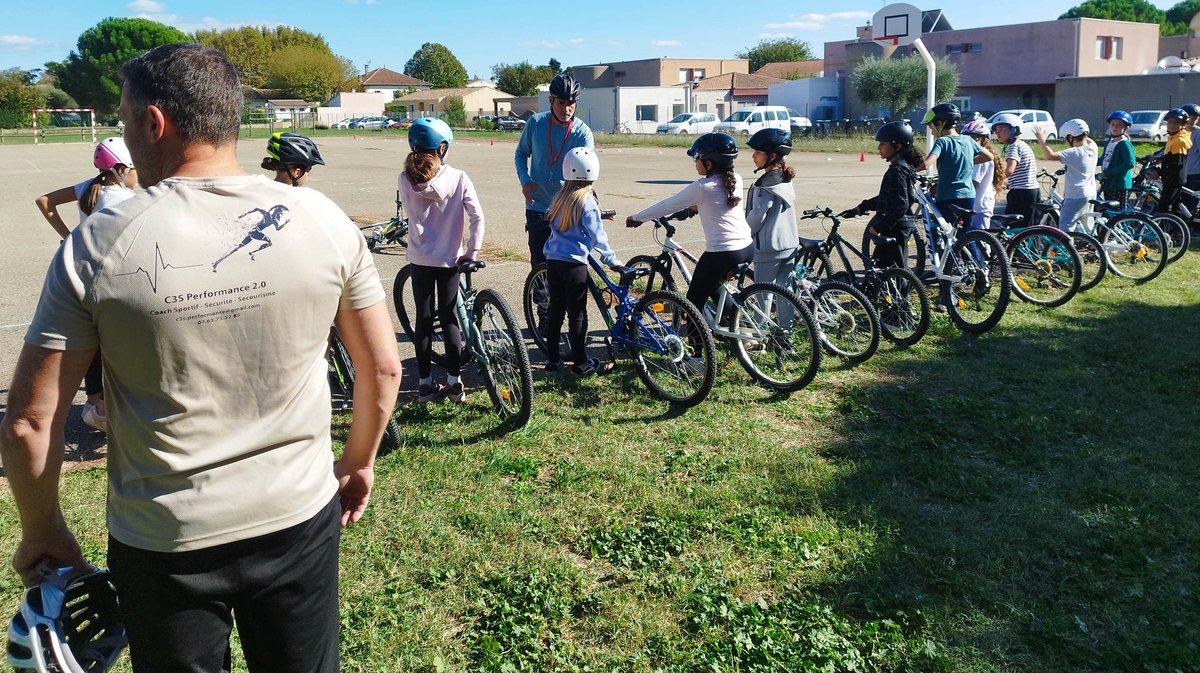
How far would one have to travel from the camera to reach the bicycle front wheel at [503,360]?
214 inches

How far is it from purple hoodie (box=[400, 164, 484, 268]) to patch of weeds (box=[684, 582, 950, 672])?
9.27ft

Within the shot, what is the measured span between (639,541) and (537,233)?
3.62 metres

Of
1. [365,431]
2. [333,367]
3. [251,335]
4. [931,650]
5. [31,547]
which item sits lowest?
[931,650]

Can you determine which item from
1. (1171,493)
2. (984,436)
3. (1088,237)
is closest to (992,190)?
(1088,237)

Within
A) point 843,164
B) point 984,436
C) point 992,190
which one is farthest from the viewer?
point 843,164

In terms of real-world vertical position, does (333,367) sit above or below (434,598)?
above

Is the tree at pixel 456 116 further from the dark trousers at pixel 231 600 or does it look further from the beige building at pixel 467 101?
the dark trousers at pixel 231 600

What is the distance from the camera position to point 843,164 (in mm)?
28531

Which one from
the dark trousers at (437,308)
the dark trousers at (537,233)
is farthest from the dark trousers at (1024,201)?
the dark trousers at (437,308)

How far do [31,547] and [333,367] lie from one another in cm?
388

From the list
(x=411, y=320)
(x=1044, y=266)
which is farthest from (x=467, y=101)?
(x=1044, y=266)

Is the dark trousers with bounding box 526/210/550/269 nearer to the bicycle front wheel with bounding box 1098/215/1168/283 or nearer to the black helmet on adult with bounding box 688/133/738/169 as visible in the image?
the black helmet on adult with bounding box 688/133/738/169

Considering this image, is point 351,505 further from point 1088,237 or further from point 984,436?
point 1088,237

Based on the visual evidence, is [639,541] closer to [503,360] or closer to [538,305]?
[503,360]
